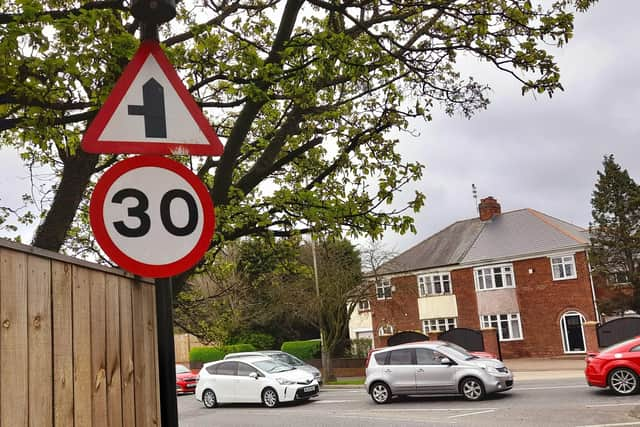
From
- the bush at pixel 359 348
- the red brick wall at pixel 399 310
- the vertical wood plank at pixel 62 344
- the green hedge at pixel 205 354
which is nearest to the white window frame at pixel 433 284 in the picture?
the red brick wall at pixel 399 310

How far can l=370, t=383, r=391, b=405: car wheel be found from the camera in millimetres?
19062

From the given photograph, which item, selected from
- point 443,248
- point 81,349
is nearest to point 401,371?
point 81,349

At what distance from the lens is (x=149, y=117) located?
10.4 ft

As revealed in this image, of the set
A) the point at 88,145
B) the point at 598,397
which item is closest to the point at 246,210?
the point at 88,145

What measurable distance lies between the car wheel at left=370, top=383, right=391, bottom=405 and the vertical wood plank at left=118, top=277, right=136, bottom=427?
16.6 m

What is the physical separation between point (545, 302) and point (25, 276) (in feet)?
127

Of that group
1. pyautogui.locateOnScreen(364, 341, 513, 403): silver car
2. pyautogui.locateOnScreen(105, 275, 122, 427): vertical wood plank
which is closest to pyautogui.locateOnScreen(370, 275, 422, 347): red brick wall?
pyautogui.locateOnScreen(364, 341, 513, 403): silver car

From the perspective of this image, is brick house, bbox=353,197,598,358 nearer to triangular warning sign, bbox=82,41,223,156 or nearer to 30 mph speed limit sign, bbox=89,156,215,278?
triangular warning sign, bbox=82,41,223,156

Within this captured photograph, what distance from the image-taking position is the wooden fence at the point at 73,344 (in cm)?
255

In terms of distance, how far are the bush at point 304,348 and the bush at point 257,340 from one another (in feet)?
6.17

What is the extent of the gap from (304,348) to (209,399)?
16793mm

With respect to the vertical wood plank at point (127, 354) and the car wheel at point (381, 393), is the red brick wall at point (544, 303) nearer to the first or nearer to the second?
the car wheel at point (381, 393)

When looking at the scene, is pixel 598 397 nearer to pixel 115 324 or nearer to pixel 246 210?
pixel 246 210

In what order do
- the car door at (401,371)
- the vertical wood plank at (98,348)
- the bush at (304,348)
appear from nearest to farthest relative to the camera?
1. the vertical wood plank at (98,348)
2. the car door at (401,371)
3. the bush at (304,348)
